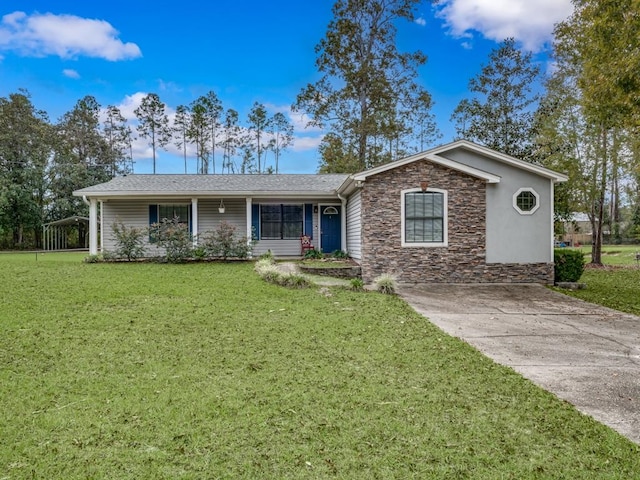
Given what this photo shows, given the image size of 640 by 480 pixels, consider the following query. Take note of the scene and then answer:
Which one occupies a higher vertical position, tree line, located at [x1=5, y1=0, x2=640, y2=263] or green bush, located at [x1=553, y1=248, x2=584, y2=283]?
tree line, located at [x1=5, y1=0, x2=640, y2=263]

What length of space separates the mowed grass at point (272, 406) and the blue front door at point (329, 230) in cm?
1025

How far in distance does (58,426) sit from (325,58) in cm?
2397

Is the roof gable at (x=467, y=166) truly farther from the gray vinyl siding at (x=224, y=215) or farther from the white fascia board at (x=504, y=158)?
the gray vinyl siding at (x=224, y=215)

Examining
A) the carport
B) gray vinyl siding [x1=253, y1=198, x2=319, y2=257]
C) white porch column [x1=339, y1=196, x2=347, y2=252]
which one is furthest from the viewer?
the carport

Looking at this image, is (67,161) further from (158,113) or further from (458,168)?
(458,168)

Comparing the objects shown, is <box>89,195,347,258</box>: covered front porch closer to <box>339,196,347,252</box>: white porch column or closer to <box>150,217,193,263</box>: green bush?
<box>339,196,347,252</box>: white porch column

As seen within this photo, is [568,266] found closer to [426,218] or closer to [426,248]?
[426,248]

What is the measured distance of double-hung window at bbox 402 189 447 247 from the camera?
11398mm

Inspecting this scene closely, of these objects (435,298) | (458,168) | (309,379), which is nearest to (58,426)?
(309,379)

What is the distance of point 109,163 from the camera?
118 feet

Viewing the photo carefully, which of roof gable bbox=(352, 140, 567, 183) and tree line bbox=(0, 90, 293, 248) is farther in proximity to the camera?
tree line bbox=(0, 90, 293, 248)

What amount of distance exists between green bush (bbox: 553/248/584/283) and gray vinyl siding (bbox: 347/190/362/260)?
5.27 m

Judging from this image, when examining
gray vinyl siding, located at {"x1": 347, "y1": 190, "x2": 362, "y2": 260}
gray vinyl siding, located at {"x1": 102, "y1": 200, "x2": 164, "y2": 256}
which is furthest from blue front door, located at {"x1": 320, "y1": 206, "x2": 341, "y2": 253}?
gray vinyl siding, located at {"x1": 102, "y1": 200, "x2": 164, "y2": 256}

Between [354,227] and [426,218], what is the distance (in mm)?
3149
